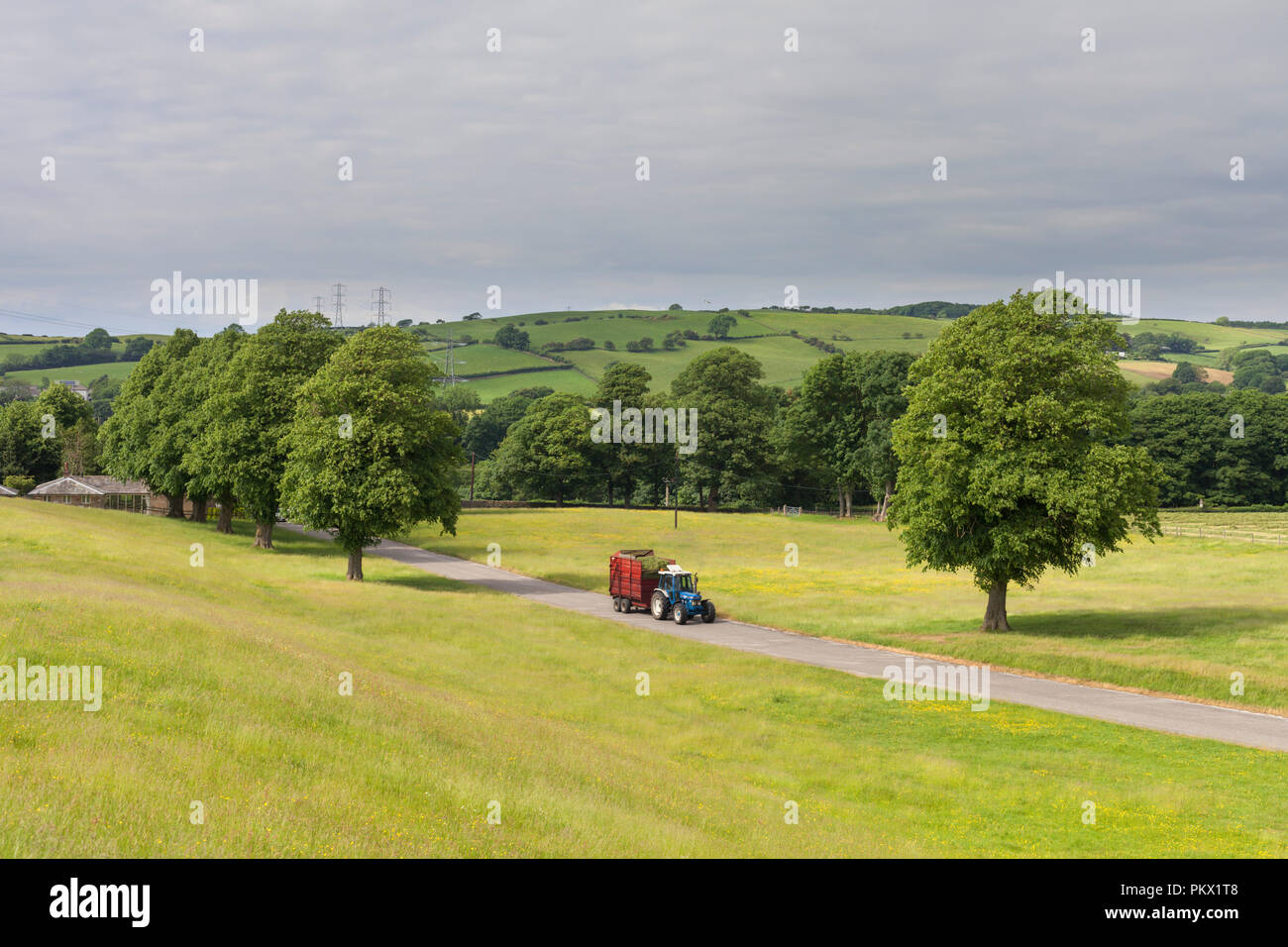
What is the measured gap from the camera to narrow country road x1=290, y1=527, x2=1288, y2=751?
26.3 m

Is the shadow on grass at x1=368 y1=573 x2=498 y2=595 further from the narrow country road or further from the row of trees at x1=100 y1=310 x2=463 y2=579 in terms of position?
the row of trees at x1=100 y1=310 x2=463 y2=579

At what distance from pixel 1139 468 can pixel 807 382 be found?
7775 centimetres

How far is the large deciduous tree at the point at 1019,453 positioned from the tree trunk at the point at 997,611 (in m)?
0.06

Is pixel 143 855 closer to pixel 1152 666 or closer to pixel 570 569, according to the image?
pixel 1152 666

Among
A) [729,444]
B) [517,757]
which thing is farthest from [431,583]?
[729,444]

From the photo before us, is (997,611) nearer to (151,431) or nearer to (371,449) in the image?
(371,449)

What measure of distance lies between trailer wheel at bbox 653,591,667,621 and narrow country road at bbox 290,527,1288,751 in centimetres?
74

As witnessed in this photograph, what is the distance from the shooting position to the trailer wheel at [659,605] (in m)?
47.1

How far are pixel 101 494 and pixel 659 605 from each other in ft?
263

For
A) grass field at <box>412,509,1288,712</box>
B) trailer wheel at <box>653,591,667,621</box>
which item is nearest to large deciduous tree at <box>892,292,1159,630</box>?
grass field at <box>412,509,1288,712</box>

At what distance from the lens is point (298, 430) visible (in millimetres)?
56406

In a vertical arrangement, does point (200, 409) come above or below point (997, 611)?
above

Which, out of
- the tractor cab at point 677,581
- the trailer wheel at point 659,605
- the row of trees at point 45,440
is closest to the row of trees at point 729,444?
the row of trees at point 45,440
